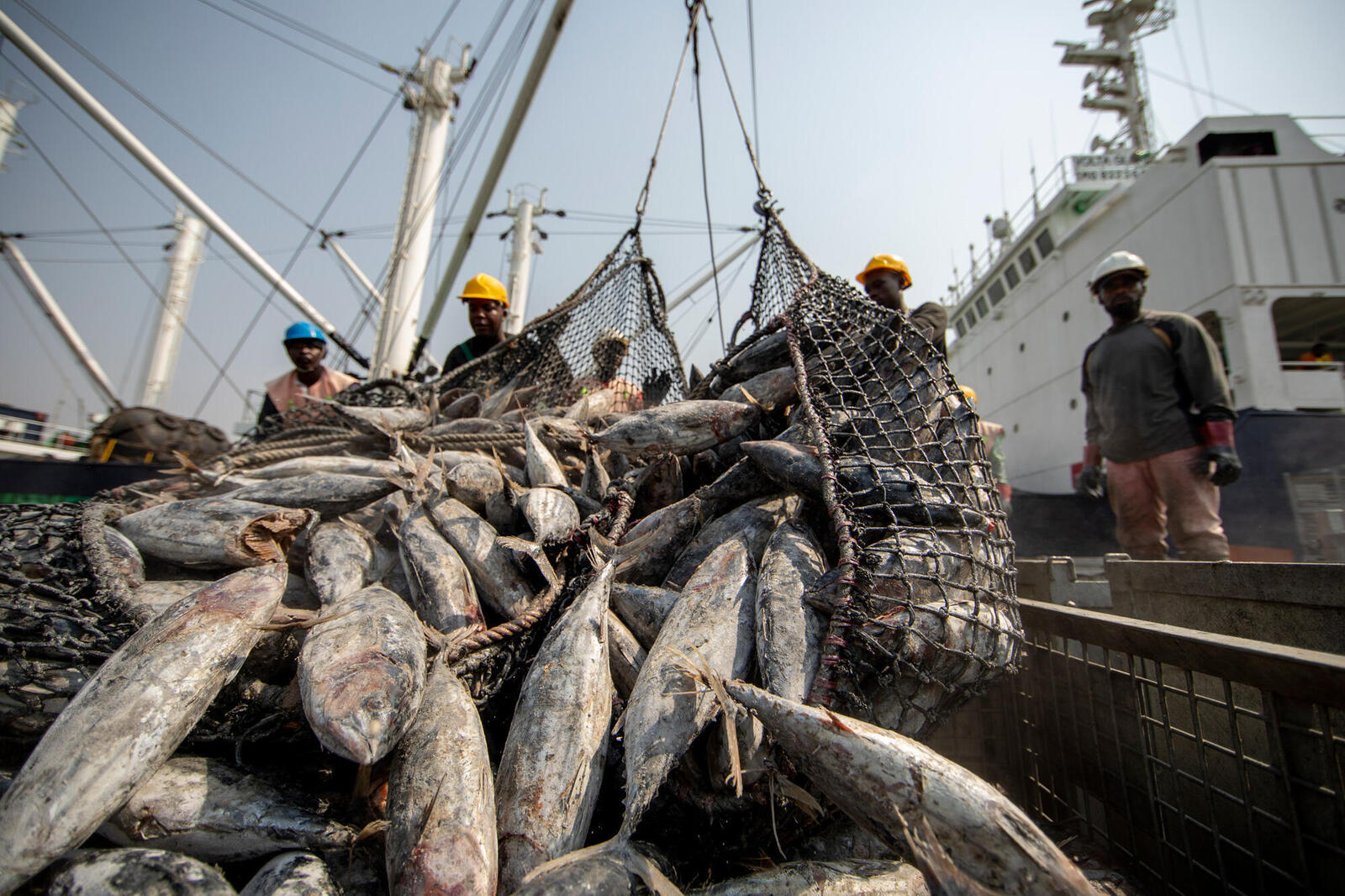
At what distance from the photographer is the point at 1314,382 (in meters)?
6.83

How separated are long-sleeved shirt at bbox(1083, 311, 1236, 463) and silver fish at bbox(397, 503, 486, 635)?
15.4 ft

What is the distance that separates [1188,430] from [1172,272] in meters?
6.35

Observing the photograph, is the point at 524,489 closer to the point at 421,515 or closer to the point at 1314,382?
the point at 421,515

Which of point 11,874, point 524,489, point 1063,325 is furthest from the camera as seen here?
point 1063,325

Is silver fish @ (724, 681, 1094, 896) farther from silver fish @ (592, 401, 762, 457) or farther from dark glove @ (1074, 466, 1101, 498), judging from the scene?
dark glove @ (1074, 466, 1101, 498)

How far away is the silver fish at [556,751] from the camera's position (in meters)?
1.21

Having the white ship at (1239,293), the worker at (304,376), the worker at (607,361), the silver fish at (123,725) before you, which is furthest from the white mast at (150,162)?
the white ship at (1239,293)

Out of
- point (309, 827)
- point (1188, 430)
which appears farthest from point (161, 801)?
point (1188, 430)

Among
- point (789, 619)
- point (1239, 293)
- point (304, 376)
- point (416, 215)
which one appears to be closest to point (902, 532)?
point (789, 619)

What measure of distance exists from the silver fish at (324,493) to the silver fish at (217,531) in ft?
0.55

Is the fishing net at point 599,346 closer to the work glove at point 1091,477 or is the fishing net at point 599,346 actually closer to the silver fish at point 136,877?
the silver fish at point 136,877

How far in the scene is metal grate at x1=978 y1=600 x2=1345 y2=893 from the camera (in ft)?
4.27

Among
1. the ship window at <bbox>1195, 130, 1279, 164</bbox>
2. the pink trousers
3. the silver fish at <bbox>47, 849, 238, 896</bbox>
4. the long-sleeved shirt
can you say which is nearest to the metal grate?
the silver fish at <bbox>47, 849, 238, 896</bbox>

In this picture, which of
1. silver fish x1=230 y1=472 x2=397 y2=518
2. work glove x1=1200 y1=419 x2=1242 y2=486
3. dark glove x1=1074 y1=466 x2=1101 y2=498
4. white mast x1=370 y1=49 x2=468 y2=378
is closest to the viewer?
silver fish x1=230 y1=472 x2=397 y2=518
